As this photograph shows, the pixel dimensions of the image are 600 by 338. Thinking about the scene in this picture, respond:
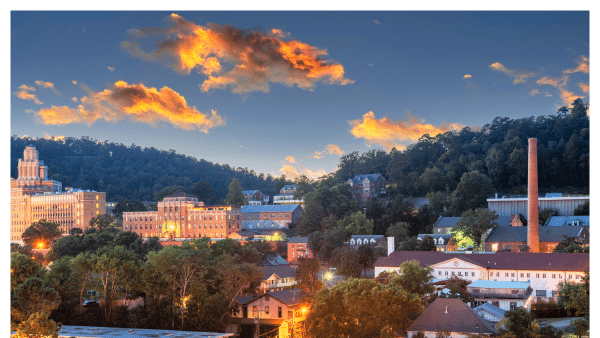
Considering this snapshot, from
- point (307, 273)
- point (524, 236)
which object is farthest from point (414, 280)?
point (524, 236)

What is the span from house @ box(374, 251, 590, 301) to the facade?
1899 centimetres

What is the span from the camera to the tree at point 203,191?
95125 millimetres

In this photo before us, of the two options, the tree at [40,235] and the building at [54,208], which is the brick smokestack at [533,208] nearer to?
the tree at [40,235]

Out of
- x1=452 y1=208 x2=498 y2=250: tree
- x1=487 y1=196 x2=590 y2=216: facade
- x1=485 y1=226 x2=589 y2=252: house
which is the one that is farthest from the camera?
x1=487 y1=196 x2=590 y2=216: facade

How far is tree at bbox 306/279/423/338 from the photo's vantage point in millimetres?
22469

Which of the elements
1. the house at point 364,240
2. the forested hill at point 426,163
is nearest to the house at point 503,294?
the house at point 364,240

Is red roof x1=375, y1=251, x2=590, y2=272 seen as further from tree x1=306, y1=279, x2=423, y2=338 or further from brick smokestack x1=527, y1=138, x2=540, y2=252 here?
tree x1=306, y1=279, x2=423, y2=338

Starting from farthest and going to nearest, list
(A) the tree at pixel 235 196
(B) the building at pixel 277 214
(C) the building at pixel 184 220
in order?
(A) the tree at pixel 235 196 < (B) the building at pixel 277 214 < (C) the building at pixel 184 220

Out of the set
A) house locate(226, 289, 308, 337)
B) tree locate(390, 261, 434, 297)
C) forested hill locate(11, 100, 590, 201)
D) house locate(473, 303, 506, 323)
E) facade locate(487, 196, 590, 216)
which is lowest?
house locate(226, 289, 308, 337)

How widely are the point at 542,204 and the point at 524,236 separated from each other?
8570 mm

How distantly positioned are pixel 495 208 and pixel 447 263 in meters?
21.2

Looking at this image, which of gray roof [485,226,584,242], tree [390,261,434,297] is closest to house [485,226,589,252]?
gray roof [485,226,584,242]

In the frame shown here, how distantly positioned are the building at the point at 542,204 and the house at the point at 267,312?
31471 mm

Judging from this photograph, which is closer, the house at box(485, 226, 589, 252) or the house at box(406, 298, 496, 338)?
the house at box(406, 298, 496, 338)
